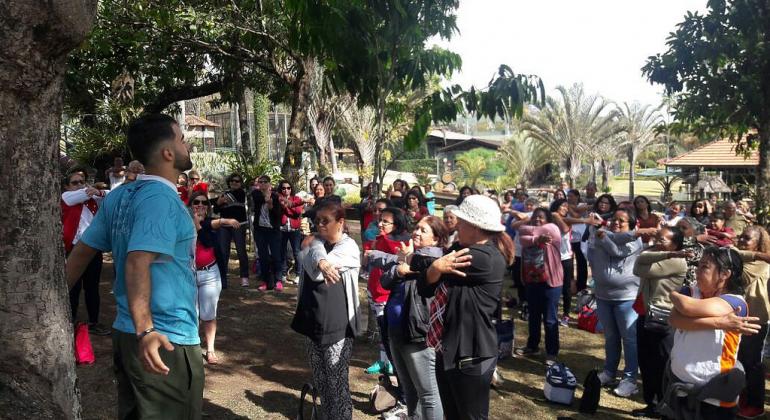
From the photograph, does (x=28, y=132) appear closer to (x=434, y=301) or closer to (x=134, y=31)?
(x=434, y=301)

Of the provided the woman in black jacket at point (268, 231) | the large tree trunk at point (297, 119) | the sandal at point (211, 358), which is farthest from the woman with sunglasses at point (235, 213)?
the sandal at point (211, 358)

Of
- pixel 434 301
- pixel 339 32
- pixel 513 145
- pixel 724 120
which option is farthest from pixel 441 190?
pixel 434 301

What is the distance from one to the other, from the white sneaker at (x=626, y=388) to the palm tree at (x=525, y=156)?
3461 centimetres

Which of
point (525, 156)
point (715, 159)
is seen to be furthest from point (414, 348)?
point (525, 156)

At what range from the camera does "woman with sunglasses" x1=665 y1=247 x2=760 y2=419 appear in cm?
382

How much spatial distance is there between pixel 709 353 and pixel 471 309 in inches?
62.3

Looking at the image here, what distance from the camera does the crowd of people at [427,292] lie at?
253 cm

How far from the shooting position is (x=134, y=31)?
36.2 feet

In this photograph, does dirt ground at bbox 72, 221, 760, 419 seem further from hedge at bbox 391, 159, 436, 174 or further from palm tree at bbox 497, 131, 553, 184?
hedge at bbox 391, 159, 436, 174

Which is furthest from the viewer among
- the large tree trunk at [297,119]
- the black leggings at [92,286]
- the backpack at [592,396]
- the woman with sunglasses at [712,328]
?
Answer: the large tree trunk at [297,119]

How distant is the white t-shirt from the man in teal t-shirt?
294cm

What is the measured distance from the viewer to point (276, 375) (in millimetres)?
6238

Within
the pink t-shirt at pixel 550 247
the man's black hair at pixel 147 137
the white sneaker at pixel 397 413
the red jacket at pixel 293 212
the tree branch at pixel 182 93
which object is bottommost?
the white sneaker at pixel 397 413

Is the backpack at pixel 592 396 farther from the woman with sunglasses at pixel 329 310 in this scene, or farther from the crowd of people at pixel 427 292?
the woman with sunglasses at pixel 329 310
